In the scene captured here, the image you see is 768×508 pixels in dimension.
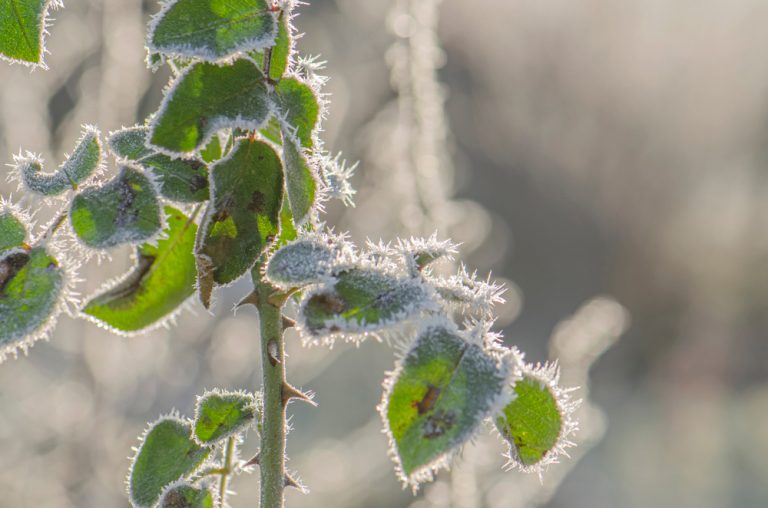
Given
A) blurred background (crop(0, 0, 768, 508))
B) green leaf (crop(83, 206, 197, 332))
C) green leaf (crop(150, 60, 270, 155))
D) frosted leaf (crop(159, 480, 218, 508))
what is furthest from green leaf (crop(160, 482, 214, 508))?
blurred background (crop(0, 0, 768, 508))

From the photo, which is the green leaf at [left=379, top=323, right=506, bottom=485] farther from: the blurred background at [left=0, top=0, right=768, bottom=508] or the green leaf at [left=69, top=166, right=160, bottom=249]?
the blurred background at [left=0, top=0, right=768, bottom=508]

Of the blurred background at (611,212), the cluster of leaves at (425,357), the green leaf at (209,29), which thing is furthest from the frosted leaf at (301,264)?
the blurred background at (611,212)

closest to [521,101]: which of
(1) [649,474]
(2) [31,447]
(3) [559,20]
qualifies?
(3) [559,20]

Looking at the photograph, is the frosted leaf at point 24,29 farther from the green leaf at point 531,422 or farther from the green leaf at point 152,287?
the green leaf at point 531,422

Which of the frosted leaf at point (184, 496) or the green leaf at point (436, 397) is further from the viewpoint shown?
the frosted leaf at point (184, 496)

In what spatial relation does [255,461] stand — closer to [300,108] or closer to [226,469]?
[226,469]
